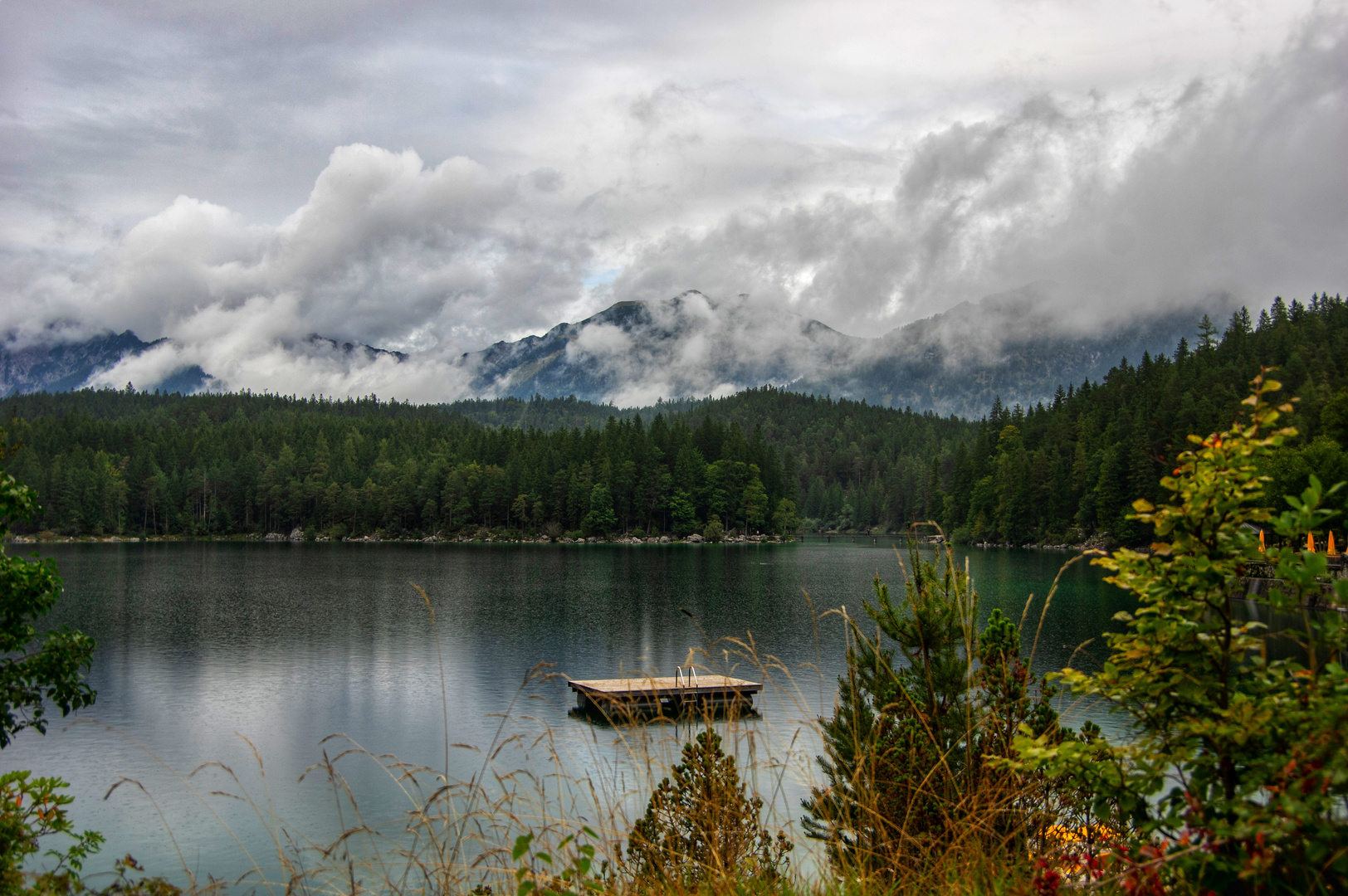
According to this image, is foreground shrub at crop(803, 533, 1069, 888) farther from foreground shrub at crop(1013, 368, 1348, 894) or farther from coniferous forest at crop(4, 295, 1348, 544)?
coniferous forest at crop(4, 295, 1348, 544)

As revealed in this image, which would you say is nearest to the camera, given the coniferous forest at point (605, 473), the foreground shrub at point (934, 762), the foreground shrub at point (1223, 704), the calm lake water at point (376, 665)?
the foreground shrub at point (1223, 704)

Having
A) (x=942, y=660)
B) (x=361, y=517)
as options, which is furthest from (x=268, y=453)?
(x=942, y=660)

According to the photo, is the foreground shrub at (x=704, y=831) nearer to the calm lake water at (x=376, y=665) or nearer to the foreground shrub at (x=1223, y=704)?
the calm lake water at (x=376, y=665)

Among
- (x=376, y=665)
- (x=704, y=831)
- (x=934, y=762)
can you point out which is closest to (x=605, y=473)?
(x=376, y=665)

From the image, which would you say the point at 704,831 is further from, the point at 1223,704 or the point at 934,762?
the point at 1223,704

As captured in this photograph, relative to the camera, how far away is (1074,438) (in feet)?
364

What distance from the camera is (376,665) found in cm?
3253

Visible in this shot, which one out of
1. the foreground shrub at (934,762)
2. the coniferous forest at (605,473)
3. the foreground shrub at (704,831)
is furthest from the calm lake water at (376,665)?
the coniferous forest at (605,473)

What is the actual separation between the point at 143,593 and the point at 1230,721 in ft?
204

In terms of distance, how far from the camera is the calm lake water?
663 inches

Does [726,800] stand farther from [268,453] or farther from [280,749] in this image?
[268,453]

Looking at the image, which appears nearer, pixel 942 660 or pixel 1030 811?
pixel 1030 811

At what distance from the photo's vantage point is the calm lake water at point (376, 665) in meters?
16.8

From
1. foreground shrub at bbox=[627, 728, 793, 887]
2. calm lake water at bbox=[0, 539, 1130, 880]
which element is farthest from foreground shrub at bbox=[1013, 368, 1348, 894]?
foreground shrub at bbox=[627, 728, 793, 887]
